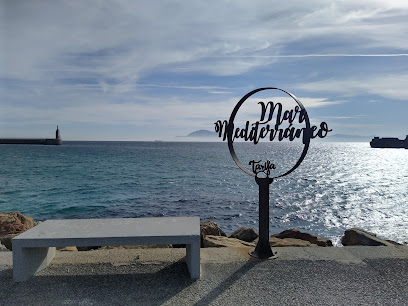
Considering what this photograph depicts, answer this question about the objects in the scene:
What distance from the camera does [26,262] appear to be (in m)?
4.52

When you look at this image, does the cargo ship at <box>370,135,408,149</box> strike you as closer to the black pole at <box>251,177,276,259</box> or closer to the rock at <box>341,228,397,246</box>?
the rock at <box>341,228,397,246</box>

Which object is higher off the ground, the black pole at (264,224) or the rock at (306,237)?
the black pole at (264,224)

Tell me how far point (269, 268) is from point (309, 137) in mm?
1869

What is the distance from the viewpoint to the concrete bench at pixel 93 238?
444cm

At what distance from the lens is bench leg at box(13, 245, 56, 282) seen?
4449 millimetres

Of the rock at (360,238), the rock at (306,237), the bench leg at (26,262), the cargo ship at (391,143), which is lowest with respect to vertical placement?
the rock at (306,237)

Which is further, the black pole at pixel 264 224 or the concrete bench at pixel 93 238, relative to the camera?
the black pole at pixel 264 224

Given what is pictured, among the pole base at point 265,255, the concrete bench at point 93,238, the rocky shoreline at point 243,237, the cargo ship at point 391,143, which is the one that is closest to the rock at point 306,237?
the rocky shoreline at point 243,237

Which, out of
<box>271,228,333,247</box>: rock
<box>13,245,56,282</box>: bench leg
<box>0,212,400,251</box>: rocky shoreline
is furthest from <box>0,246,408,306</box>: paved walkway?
<box>271,228,333,247</box>: rock

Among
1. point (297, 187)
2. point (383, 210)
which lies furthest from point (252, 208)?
point (297, 187)

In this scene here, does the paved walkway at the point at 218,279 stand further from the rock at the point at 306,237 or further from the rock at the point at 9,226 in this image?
the rock at the point at 9,226

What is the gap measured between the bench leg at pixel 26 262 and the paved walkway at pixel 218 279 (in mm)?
86

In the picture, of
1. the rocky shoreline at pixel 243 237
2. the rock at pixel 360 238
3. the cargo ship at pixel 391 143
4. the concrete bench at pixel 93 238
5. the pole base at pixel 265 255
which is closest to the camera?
the concrete bench at pixel 93 238

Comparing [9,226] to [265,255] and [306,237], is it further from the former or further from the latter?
[306,237]
